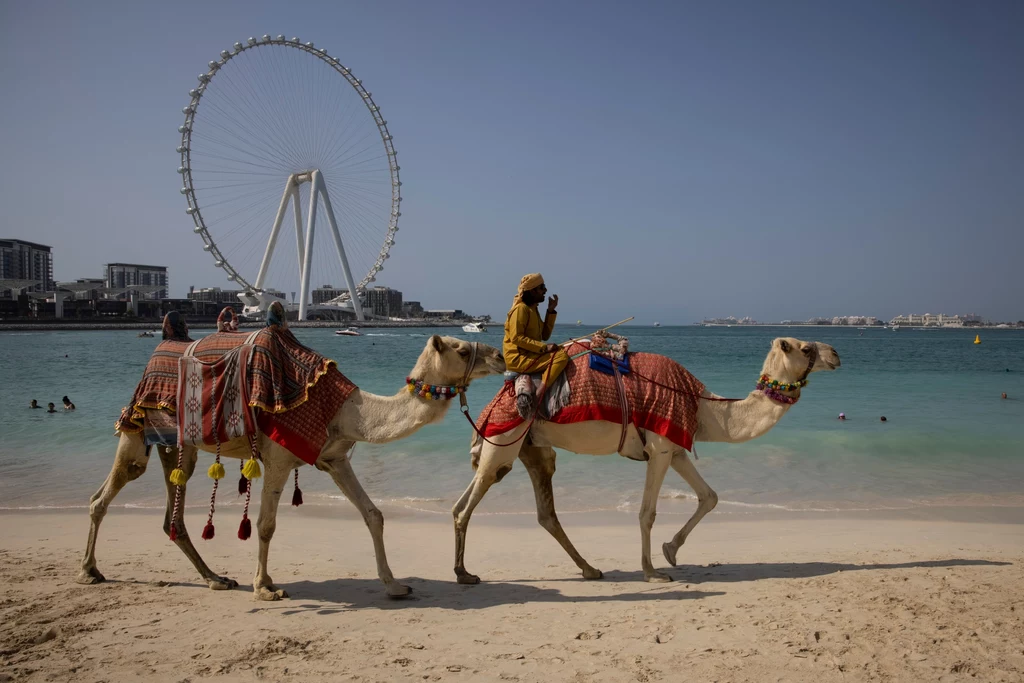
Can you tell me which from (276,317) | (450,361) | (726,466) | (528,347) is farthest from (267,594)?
(726,466)

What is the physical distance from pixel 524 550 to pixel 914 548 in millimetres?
3290

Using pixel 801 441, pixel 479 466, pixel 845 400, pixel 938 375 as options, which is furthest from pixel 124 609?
pixel 938 375

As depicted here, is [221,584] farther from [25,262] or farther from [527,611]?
[25,262]

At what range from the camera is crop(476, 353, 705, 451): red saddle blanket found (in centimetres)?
491

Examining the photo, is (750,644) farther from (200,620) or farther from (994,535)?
(994,535)

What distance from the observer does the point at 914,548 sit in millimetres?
5863

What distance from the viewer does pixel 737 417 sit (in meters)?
5.13

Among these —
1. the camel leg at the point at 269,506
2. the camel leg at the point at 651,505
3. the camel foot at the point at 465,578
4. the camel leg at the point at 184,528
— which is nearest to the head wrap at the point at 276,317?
the camel leg at the point at 269,506

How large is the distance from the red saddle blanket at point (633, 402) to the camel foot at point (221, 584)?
2.12 metres

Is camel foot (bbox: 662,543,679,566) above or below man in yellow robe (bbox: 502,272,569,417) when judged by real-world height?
below

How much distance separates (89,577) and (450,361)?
10.4 feet

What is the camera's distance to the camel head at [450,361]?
449 cm

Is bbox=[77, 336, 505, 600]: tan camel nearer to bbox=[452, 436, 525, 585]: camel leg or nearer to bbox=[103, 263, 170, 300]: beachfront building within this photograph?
bbox=[452, 436, 525, 585]: camel leg

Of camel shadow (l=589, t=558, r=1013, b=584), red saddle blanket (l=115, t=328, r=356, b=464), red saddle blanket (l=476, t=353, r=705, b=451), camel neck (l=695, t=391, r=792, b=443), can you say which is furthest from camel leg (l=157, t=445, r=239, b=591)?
camel neck (l=695, t=391, r=792, b=443)
